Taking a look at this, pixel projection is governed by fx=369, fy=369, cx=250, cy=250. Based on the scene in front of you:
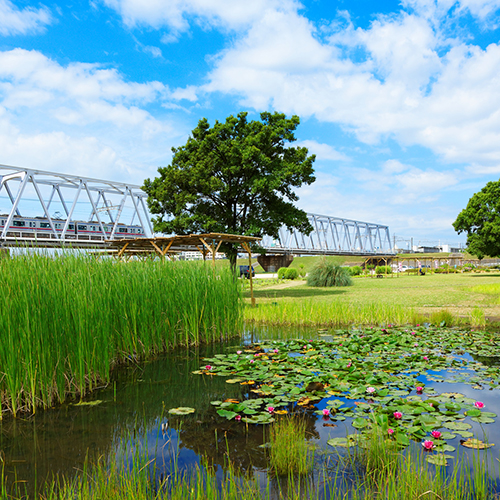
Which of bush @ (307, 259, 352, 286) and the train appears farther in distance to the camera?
the train

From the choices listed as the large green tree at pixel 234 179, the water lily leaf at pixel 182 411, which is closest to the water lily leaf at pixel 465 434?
the water lily leaf at pixel 182 411

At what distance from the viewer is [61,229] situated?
3903 cm

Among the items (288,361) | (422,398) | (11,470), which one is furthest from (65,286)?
(422,398)

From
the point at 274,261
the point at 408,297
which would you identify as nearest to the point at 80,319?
the point at 408,297

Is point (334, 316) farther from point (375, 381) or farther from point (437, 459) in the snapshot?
point (437, 459)

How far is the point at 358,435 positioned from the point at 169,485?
1466 millimetres

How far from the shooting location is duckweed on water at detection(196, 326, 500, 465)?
3.07 meters

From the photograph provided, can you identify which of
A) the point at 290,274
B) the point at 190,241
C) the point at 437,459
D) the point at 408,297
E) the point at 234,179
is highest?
the point at 234,179

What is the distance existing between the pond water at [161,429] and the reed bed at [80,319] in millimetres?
312

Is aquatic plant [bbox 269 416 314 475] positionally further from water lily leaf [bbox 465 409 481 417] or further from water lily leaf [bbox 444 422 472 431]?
water lily leaf [bbox 465 409 481 417]

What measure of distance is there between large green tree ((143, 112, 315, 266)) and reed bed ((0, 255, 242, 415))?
880 cm

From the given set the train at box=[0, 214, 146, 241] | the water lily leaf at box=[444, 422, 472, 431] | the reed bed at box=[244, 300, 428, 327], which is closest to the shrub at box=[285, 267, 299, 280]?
the train at box=[0, 214, 146, 241]

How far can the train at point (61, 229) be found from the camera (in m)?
34.6

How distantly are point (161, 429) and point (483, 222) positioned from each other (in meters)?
34.9
